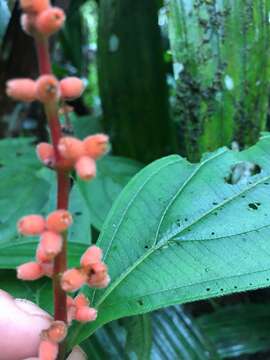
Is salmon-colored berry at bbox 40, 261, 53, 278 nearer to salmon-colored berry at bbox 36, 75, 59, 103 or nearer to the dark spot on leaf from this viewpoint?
salmon-colored berry at bbox 36, 75, 59, 103

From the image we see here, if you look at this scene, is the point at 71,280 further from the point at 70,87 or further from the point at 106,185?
the point at 106,185

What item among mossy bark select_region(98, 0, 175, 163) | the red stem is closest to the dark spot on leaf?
the red stem

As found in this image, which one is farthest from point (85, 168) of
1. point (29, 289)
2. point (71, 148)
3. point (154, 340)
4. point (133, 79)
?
point (133, 79)

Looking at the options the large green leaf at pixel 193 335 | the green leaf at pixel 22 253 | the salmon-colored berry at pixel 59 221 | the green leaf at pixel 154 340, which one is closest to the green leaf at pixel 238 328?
the large green leaf at pixel 193 335

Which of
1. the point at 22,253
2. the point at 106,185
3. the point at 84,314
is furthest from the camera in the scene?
the point at 106,185

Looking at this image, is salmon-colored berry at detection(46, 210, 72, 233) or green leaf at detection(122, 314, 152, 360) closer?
salmon-colored berry at detection(46, 210, 72, 233)

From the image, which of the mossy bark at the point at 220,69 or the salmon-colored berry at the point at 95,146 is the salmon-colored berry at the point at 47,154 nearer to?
the salmon-colored berry at the point at 95,146

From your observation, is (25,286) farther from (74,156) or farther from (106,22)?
(106,22)
